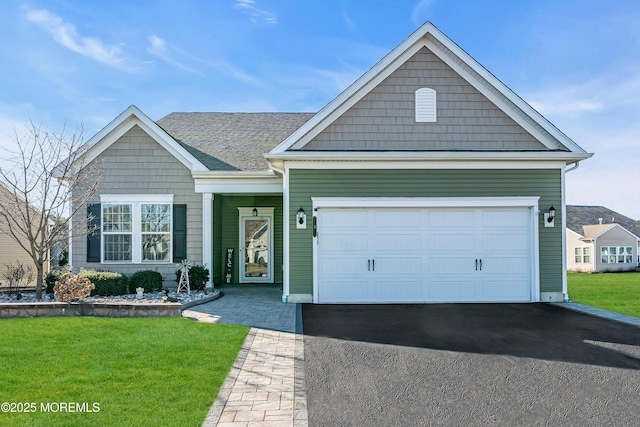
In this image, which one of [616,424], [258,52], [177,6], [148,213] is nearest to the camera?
[616,424]

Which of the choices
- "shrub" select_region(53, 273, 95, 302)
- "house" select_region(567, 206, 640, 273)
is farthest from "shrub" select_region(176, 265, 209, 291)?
"house" select_region(567, 206, 640, 273)

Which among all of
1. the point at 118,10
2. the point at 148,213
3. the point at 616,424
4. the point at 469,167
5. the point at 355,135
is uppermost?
the point at 118,10

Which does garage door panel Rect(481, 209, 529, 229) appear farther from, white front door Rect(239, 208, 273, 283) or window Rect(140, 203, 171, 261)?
window Rect(140, 203, 171, 261)

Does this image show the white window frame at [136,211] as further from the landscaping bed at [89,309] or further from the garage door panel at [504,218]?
the garage door panel at [504,218]

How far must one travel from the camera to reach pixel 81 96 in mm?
13273

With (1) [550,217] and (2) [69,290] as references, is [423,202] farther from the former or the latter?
(2) [69,290]

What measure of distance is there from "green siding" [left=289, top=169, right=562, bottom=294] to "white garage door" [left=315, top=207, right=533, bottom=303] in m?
0.35

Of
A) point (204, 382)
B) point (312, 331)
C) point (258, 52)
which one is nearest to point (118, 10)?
point (258, 52)

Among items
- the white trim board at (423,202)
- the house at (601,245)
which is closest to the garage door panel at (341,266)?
the white trim board at (423,202)

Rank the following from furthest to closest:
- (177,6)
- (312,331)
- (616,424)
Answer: (177,6)
(312,331)
(616,424)

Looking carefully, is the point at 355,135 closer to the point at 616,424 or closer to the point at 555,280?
the point at 555,280

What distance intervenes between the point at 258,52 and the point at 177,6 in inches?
151

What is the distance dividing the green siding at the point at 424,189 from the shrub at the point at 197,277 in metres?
2.63

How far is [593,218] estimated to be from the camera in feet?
123
